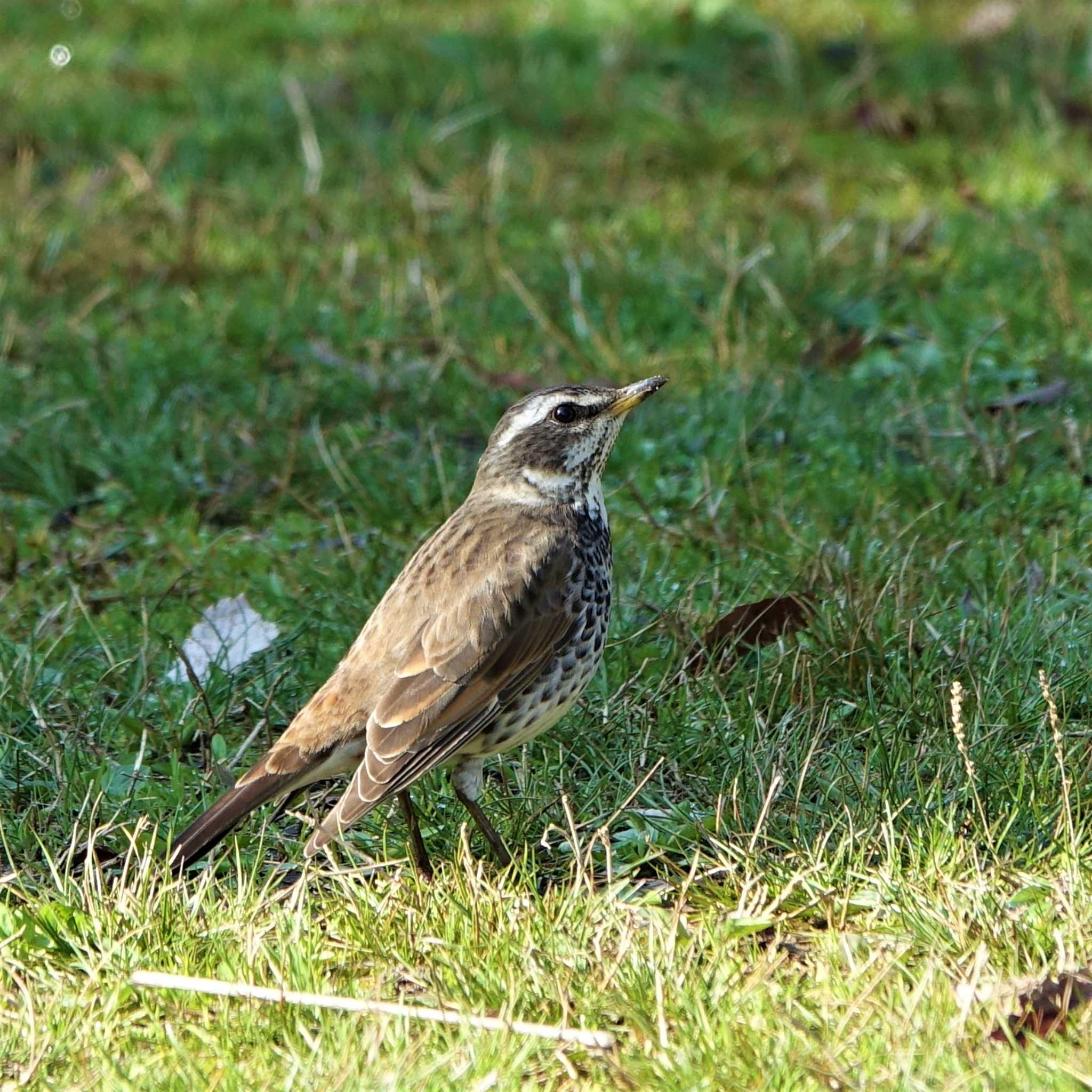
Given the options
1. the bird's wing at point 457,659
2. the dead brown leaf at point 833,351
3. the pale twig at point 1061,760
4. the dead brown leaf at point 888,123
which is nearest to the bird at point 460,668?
the bird's wing at point 457,659

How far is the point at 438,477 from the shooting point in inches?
260

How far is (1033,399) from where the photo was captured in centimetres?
703

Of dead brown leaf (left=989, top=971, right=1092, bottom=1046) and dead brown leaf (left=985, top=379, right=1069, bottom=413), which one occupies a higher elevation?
dead brown leaf (left=989, top=971, right=1092, bottom=1046)

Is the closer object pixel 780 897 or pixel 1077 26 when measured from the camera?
pixel 780 897

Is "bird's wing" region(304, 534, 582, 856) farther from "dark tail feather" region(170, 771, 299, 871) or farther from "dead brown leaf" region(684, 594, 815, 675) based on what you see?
"dead brown leaf" region(684, 594, 815, 675)

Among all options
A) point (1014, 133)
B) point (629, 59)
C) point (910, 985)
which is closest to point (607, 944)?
point (910, 985)

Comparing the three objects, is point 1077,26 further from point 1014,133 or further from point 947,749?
point 947,749

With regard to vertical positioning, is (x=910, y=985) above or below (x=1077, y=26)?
above

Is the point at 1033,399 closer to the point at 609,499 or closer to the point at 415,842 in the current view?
the point at 609,499

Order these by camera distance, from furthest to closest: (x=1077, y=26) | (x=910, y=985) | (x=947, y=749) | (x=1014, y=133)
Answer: (x=1077, y=26), (x=1014, y=133), (x=947, y=749), (x=910, y=985)

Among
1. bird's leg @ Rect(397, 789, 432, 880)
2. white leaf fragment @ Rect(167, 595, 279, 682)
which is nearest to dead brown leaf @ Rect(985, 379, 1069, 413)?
white leaf fragment @ Rect(167, 595, 279, 682)

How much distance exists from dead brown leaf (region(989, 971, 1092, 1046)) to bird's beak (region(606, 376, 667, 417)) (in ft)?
7.10

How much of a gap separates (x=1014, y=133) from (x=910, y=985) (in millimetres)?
6797

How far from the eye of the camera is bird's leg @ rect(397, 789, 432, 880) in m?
4.62
